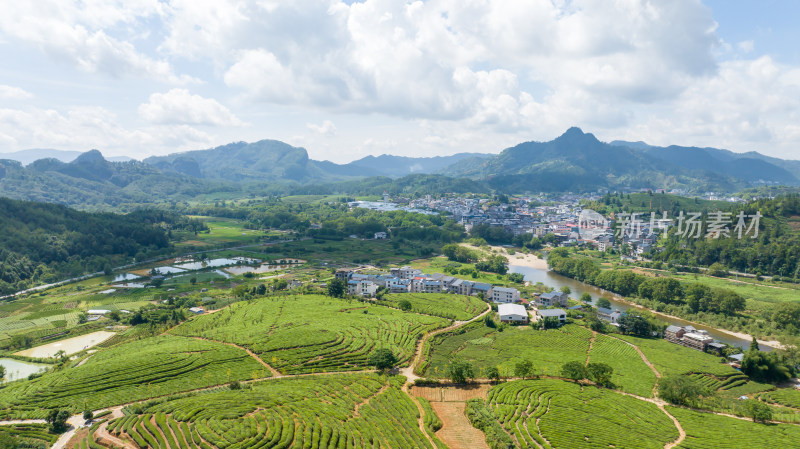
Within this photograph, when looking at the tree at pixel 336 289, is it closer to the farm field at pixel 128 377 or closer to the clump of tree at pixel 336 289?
the clump of tree at pixel 336 289

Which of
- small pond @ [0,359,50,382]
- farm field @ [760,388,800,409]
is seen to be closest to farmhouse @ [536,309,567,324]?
farm field @ [760,388,800,409]

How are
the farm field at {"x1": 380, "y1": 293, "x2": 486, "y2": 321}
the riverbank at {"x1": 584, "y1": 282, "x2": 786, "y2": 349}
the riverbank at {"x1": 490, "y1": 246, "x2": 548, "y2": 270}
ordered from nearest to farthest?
1. the riverbank at {"x1": 584, "y1": 282, "x2": 786, "y2": 349}
2. the farm field at {"x1": 380, "y1": 293, "x2": 486, "y2": 321}
3. the riverbank at {"x1": 490, "y1": 246, "x2": 548, "y2": 270}

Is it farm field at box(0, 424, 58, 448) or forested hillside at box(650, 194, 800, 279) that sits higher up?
forested hillside at box(650, 194, 800, 279)

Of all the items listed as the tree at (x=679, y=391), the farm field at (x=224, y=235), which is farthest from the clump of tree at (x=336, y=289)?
the farm field at (x=224, y=235)

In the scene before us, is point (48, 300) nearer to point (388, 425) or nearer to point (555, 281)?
point (388, 425)

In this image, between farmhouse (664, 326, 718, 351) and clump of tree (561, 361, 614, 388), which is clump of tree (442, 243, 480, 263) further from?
clump of tree (561, 361, 614, 388)

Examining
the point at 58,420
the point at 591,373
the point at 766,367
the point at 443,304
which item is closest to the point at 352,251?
the point at 443,304

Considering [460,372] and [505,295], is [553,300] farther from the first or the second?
[460,372]
